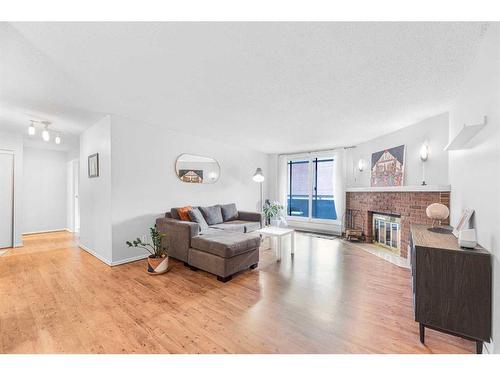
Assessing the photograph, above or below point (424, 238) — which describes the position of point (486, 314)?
below

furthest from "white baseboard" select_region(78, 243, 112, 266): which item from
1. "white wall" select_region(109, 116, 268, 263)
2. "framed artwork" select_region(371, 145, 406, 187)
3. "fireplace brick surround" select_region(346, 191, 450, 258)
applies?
"framed artwork" select_region(371, 145, 406, 187)

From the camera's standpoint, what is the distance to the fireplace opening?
4.00 meters

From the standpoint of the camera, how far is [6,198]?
4.25m

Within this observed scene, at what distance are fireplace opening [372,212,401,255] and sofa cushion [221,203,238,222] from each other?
3.16 m

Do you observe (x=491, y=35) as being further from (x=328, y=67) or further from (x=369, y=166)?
(x=369, y=166)

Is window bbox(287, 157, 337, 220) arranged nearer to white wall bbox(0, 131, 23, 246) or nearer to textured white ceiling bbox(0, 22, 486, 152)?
textured white ceiling bbox(0, 22, 486, 152)

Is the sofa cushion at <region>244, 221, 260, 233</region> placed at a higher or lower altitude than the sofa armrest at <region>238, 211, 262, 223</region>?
lower

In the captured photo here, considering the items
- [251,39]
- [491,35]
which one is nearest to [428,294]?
[491,35]

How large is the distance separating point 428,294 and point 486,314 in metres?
0.31

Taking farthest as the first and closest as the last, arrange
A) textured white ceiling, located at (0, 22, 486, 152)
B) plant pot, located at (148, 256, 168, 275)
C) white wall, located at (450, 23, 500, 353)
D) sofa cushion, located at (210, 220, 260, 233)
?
1. sofa cushion, located at (210, 220, 260, 233)
2. plant pot, located at (148, 256, 168, 275)
3. textured white ceiling, located at (0, 22, 486, 152)
4. white wall, located at (450, 23, 500, 353)

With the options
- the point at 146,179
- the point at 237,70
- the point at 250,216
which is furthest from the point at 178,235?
the point at 237,70

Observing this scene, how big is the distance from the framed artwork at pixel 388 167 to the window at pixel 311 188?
54.3 inches

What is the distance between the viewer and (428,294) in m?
1.57

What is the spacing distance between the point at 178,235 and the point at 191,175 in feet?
5.26
